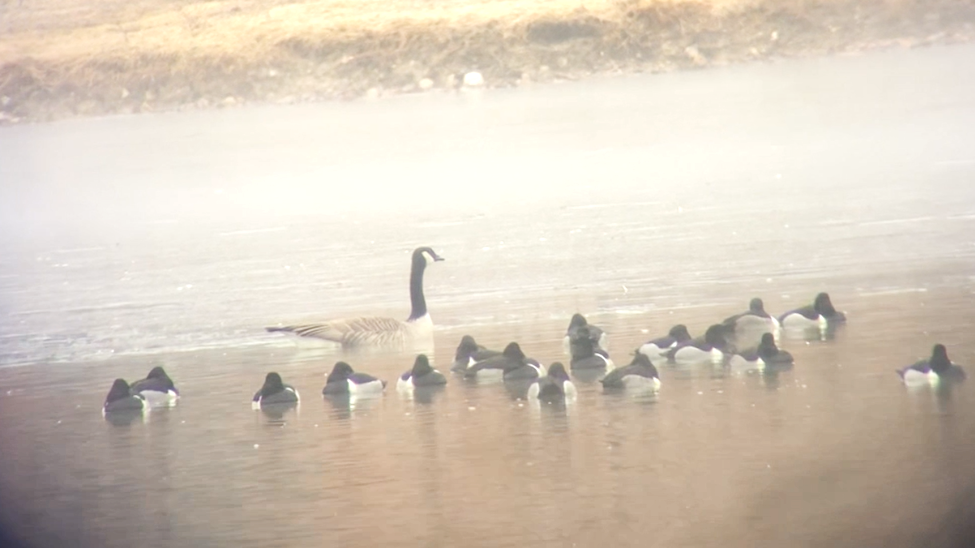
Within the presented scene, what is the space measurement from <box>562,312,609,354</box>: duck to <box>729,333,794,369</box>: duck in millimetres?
477

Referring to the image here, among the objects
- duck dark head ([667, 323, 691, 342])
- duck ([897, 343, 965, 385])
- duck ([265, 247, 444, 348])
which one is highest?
duck ([265, 247, 444, 348])

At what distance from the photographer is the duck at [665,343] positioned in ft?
16.2

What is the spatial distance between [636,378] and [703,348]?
15.1 inches

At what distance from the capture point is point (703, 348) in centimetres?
495

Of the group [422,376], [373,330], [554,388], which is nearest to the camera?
[554,388]

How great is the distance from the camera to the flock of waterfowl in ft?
15.3

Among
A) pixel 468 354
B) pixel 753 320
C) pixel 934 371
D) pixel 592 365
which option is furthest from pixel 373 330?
pixel 934 371

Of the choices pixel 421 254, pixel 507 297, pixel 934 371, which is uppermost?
pixel 421 254

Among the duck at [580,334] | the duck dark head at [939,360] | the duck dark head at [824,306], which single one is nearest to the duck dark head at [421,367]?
the duck at [580,334]

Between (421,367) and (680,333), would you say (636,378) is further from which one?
(421,367)

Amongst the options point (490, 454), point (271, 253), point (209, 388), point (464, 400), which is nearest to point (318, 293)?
point (271, 253)

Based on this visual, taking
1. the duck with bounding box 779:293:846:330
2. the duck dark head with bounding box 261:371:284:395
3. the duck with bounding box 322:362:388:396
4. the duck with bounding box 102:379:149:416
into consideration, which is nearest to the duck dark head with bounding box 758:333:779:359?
the duck with bounding box 779:293:846:330

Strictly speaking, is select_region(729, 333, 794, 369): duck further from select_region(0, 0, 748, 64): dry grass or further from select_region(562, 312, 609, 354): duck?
select_region(0, 0, 748, 64): dry grass

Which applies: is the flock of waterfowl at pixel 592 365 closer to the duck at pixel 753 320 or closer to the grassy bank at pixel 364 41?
the duck at pixel 753 320
